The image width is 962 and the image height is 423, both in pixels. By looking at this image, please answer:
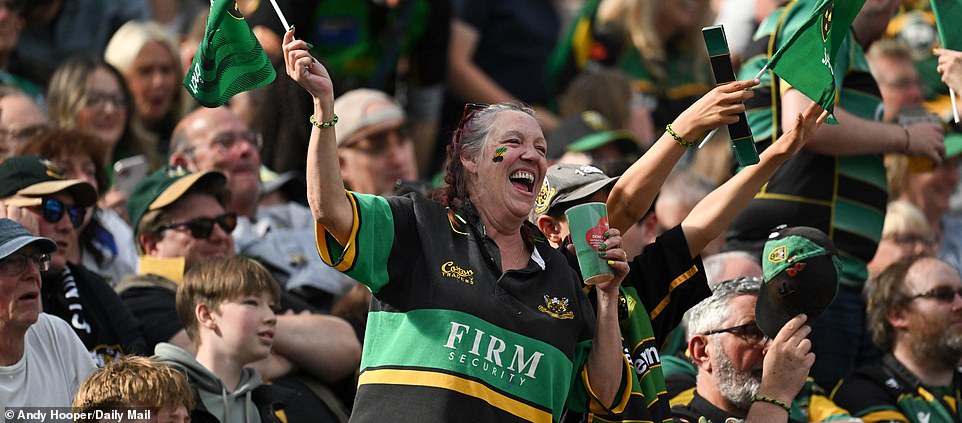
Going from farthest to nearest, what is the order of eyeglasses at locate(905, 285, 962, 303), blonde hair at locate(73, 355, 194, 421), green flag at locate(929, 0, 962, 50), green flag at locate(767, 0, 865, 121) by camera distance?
eyeglasses at locate(905, 285, 962, 303), green flag at locate(929, 0, 962, 50), green flag at locate(767, 0, 865, 121), blonde hair at locate(73, 355, 194, 421)

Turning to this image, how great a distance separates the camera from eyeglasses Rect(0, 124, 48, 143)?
7965 mm

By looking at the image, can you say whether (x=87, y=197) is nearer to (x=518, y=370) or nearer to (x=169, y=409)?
(x=169, y=409)

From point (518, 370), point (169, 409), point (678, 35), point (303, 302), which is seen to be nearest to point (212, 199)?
point (303, 302)

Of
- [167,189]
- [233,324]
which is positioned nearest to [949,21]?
[233,324]

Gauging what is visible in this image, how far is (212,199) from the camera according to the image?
743 cm

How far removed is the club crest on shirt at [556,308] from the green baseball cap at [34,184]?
2.47m

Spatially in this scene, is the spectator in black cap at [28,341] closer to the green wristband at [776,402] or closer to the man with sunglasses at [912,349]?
the green wristband at [776,402]

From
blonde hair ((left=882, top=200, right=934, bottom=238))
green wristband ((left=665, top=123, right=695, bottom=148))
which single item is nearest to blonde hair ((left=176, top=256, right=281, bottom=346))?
green wristband ((left=665, top=123, right=695, bottom=148))

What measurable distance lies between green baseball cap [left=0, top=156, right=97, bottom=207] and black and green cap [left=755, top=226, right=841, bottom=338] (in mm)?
2918

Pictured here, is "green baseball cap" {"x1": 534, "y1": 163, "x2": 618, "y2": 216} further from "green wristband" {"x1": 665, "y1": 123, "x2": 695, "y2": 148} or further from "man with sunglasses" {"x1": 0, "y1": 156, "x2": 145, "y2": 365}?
"man with sunglasses" {"x1": 0, "y1": 156, "x2": 145, "y2": 365}

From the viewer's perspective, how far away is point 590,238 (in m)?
5.18

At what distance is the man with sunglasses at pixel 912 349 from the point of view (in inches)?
288

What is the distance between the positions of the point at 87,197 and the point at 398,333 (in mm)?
2318

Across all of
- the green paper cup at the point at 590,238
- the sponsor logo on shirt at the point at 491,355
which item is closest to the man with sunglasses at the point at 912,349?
the green paper cup at the point at 590,238
